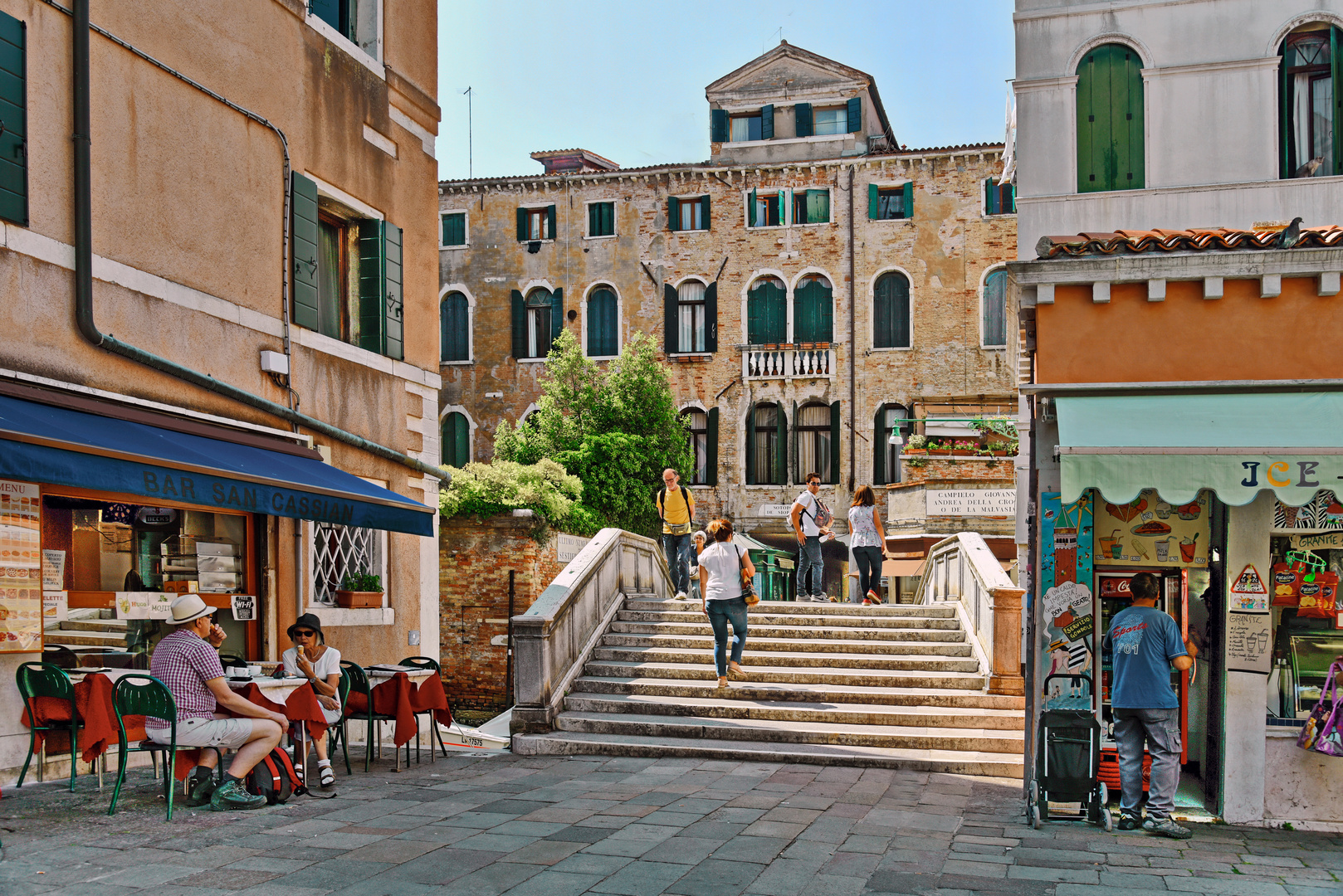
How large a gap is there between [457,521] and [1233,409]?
49.1ft

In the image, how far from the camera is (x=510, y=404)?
31047 millimetres

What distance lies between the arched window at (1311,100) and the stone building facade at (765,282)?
15.9m

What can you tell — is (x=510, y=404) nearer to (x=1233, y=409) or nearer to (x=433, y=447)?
(x=433, y=447)

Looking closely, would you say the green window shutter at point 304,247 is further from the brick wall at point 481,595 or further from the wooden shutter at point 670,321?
the wooden shutter at point 670,321

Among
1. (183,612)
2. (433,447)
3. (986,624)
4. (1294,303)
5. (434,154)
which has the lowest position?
(986,624)

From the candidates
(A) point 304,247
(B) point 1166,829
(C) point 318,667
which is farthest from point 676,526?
(B) point 1166,829

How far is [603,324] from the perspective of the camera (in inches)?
1215

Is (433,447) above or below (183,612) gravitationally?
above

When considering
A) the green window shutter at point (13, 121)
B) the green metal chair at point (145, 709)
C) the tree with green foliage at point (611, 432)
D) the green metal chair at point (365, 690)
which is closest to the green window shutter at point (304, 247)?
the green window shutter at point (13, 121)

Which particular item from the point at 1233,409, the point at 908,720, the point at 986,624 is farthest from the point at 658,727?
the point at 1233,409

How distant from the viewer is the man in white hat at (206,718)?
23.4 feet

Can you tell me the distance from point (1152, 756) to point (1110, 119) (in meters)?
7.70

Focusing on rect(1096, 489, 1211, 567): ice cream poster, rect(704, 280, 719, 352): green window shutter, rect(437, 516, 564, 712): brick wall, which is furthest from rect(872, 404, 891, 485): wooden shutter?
rect(1096, 489, 1211, 567): ice cream poster

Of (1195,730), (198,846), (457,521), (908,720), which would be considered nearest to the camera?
(198,846)
